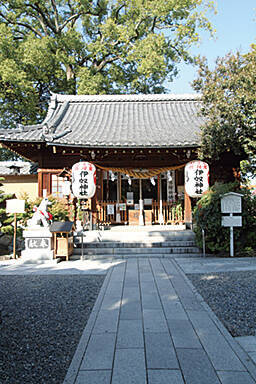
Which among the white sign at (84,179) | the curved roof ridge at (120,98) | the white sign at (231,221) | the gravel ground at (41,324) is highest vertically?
the curved roof ridge at (120,98)

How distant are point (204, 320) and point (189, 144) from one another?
713cm

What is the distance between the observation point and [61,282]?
18.5ft

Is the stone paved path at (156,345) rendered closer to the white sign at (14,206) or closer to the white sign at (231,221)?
the white sign at (231,221)

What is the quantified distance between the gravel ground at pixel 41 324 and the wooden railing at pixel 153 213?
19.8 feet

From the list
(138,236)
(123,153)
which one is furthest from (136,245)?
(123,153)

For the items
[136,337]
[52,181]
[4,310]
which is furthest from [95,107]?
[136,337]

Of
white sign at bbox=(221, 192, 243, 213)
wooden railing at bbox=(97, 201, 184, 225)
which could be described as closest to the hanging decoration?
wooden railing at bbox=(97, 201, 184, 225)

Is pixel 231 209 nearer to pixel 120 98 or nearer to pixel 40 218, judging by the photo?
pixel 40 218

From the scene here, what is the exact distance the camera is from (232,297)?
4457 mm

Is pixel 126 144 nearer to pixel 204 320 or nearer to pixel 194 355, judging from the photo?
pixel 204 320

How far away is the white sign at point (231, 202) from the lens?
7.86 m

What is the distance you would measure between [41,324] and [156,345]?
1.61 meters

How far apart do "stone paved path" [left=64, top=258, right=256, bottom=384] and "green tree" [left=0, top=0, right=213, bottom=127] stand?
16076 mm

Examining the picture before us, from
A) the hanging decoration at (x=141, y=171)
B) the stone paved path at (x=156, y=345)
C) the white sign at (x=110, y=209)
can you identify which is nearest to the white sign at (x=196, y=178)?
the hanging decoration at (x=141, y=171)
